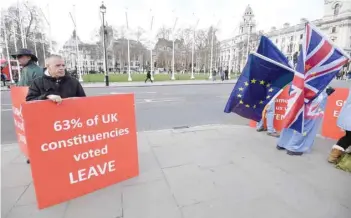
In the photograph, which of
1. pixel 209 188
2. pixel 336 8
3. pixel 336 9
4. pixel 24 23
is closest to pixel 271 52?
pixel 209 188

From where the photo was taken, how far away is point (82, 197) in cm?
263

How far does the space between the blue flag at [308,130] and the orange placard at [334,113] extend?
52.5 inches

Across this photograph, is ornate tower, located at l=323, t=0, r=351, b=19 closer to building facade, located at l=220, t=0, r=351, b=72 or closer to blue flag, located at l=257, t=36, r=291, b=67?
building facade, located at l=220, t=0, r=351, b=72

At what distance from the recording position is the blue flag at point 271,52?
4398 millimetres

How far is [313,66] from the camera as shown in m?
3.39

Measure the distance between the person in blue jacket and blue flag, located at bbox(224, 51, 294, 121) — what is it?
1.33 m

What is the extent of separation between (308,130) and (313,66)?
1244mm

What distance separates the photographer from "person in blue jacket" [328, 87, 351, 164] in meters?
3.35

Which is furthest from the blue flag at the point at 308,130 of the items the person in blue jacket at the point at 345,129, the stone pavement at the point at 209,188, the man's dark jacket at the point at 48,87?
the man's dark jacket at the point at 48,87

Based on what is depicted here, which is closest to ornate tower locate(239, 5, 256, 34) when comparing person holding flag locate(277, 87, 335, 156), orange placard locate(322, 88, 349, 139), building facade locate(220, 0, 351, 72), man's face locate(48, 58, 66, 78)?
building facade locate(220, 0, 351, 72)

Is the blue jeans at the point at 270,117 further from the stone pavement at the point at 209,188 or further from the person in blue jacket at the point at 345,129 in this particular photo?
the person in blue jacket at the point at 345,129

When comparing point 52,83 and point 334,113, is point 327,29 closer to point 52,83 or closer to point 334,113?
point 334,113

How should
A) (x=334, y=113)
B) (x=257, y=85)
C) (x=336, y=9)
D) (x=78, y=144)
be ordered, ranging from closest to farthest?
(x=78, y=144) → (x=257, y=85) → (x=334, y=113) → (x=336, y=9)

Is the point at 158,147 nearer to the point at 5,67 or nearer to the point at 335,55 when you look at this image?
the point at 335,55
